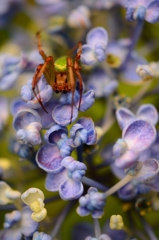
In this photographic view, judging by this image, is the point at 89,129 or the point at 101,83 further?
the point at 101,83

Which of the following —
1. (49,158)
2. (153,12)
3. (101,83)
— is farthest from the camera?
(101,83)

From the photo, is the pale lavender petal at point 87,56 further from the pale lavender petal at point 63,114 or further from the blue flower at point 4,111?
the blue flower at point 4,111

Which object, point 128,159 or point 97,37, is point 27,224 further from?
point 97,37

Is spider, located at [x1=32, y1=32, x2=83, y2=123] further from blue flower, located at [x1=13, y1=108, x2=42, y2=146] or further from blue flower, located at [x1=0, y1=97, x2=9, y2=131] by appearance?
blue flower, located at [x1=0, y1=97, x2=9, y2=131]

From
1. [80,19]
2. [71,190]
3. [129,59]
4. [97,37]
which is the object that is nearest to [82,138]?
[71,190]

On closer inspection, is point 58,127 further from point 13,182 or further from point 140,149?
point 13,182

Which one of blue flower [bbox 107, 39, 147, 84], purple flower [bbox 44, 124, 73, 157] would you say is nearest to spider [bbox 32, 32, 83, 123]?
purple flower [bbox 44, 124, 73, 157]
